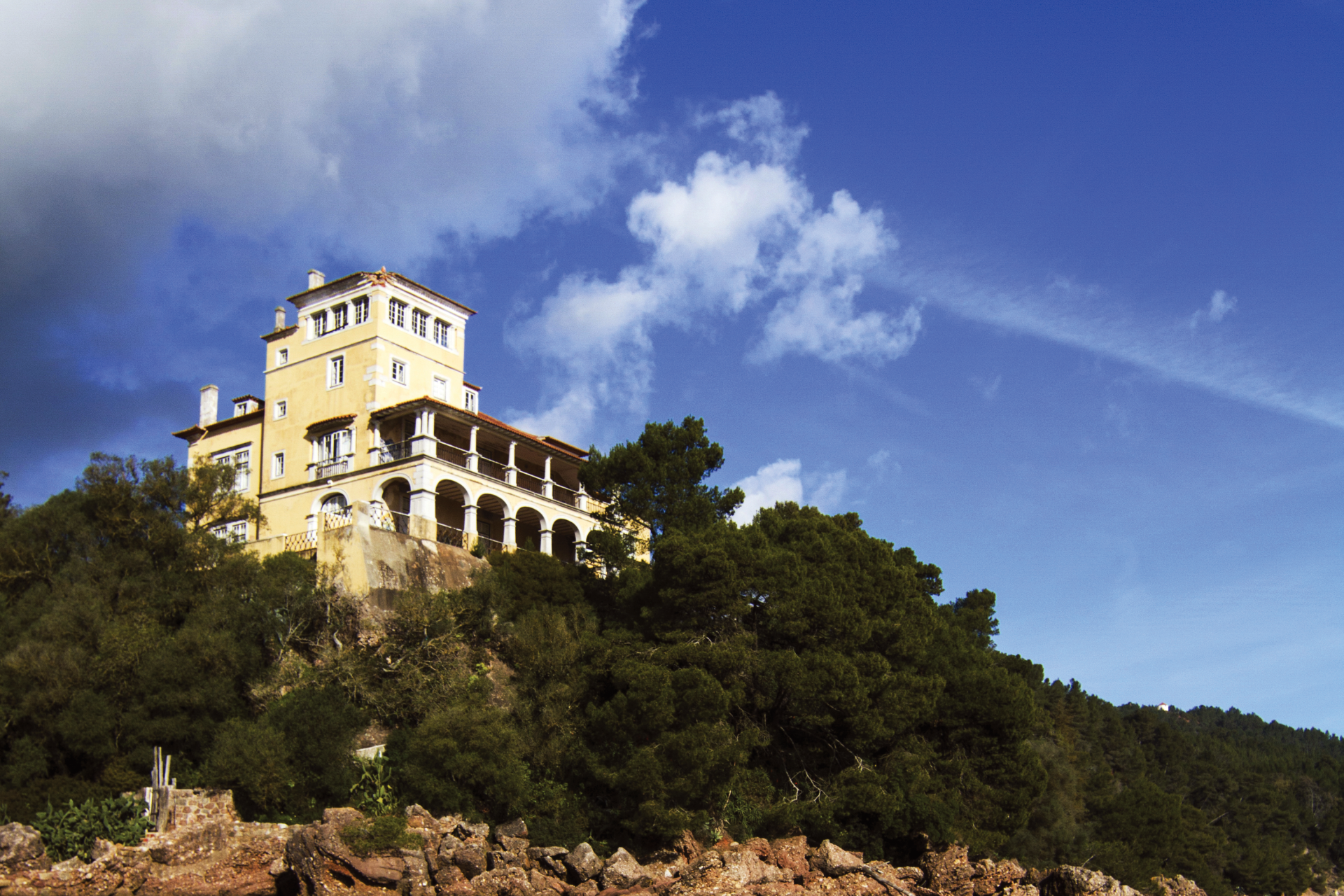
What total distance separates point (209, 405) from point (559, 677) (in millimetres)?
28458

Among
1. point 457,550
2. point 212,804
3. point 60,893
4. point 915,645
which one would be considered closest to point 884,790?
point 915,645

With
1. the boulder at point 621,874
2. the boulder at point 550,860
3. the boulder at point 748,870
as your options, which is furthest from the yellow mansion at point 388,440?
the boulder at point 748,870

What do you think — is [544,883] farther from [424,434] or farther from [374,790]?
[424,434]

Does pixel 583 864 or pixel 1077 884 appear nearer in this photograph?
pixel 583 864

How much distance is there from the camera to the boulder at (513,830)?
33156 millimetres

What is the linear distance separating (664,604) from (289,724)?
12862 millimetres

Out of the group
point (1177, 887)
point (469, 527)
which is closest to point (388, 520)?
point (469, 527)

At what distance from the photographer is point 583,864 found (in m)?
32.4

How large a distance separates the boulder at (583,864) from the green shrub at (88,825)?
39.0ft

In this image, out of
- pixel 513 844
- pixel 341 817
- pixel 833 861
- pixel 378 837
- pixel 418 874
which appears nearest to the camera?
pixel 418 874

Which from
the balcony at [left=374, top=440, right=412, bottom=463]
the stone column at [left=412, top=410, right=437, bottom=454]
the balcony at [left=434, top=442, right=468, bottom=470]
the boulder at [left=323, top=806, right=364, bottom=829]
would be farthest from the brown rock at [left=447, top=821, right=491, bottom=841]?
the balcony at [left=374, top=440, right=412, bottom=463]

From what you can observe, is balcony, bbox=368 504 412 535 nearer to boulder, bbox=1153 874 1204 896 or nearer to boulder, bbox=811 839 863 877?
boulder, bbox=811 839 863 877

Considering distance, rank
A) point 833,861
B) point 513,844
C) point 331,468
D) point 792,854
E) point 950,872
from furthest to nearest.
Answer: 1. point 331,468
2. point 950,872
3. point 792,854
4. point 833,861
5. point 513,844

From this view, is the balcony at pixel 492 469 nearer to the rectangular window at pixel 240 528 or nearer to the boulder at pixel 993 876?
the rectangular window at pixel 240 528
